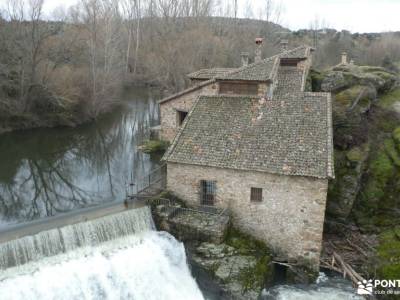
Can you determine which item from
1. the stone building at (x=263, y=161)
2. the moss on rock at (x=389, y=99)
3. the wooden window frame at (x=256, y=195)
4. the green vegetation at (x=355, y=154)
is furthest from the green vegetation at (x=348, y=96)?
the wooden window frame at (x=256, y=195)

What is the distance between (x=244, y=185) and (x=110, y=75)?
84.7 feet

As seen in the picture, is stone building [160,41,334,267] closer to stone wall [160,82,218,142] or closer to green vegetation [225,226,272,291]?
green vegetation [225,226,272,291]

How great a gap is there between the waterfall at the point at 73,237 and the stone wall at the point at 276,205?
2.20m

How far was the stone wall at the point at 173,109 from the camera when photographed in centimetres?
1973

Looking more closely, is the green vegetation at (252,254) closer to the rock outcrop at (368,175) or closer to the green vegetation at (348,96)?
the rock outcrop at (368,175)

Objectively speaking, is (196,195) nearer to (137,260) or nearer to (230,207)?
(230,207)

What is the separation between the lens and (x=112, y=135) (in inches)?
1192

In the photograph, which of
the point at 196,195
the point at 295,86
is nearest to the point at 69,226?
the point at 196,195

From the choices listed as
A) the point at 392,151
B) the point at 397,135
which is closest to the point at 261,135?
the point at 392,151

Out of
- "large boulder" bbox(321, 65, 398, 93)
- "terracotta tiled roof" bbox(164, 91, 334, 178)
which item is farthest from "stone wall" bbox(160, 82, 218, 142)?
"large boulder" bbox(321, 65, 398, 93)

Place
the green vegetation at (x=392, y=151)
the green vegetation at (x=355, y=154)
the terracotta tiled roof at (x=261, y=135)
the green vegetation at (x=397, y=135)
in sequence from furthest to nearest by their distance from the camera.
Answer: the green vegetation at (x=397, y=135), the green vegetation at (x=392, y=151), the green vegetation at (x=355, y=154), the terracotta tiled roof at (x=261, y=135)

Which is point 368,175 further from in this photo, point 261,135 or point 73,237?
point 73,237

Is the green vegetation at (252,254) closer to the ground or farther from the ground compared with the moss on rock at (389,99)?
closer to the ground

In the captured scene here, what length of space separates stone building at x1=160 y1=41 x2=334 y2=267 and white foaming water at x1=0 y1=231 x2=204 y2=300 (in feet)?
7.82
